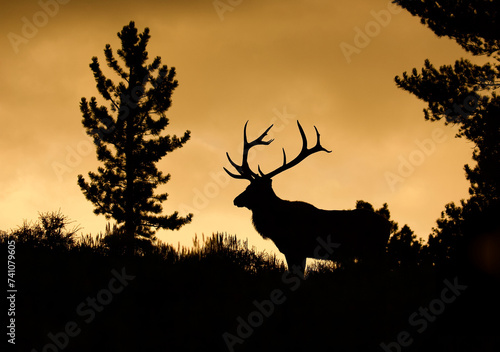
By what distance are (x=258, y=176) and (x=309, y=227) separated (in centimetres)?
198

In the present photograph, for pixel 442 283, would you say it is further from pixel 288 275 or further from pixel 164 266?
pixel 164 266

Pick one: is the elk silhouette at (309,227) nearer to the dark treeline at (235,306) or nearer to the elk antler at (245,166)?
the elk antler at (245,166)

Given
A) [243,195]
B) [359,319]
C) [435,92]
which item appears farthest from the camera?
[435,92]

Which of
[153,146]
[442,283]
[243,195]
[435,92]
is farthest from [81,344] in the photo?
[153,146]

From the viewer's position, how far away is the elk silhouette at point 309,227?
9906 mm

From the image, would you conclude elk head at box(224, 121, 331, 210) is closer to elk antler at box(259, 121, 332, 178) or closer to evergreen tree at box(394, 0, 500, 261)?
elk antler at box(259, 121, 332, 178)

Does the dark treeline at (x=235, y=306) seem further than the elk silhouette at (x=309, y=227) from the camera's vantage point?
No

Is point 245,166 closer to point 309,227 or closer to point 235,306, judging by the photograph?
point 309,227

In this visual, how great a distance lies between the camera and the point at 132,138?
20.8 metres

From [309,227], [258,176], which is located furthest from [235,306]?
[258,176]

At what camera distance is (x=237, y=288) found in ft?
19.7

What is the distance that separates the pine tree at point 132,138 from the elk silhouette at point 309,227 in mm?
11156

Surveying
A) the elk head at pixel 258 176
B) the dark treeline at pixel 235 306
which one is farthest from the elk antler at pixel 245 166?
the dark treeline at pixel 235 306

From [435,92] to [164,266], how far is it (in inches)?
468
